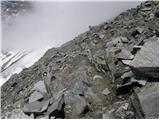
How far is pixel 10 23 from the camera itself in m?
182

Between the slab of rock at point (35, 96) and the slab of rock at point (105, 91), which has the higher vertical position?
the slab of rock at point (35, 96)

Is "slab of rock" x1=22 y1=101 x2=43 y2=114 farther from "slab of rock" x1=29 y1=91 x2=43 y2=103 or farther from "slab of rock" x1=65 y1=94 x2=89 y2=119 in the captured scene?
"slab of rock" x1=65 y1=94 x2=89 y2=119

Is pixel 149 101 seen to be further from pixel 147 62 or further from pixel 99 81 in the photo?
pixel 99 81

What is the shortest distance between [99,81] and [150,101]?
3.69 metres

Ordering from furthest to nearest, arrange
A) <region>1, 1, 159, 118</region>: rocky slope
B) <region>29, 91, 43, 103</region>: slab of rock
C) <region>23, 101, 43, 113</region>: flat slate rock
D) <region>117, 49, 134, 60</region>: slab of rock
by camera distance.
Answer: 1. <region>117, 49, 134, 60</region>: slab of rock
2. <region>29, 91, 43, 103</region>: slab of rock
3. <region>23, 101, 43, 113</region>: flat slate rock
4. <region>1, 1, 159, 118</region>: rocky slope

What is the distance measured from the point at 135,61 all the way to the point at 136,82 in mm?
751

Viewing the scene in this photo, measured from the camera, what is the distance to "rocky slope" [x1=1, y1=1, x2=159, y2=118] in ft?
36.3

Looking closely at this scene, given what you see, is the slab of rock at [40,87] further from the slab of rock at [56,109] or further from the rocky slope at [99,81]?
the slab of rock at [56,109]

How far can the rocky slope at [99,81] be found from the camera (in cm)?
1108

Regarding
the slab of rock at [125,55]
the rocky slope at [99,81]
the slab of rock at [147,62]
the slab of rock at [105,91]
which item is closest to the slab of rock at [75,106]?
the rocky slope at [99,81]

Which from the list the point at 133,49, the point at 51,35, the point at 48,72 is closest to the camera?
the point at 133,49

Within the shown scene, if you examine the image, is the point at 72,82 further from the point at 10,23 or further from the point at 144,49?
the point at 10,23

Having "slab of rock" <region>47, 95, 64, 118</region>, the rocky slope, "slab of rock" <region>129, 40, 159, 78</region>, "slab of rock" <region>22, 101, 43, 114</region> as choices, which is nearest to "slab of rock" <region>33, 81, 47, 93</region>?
the rocky slope

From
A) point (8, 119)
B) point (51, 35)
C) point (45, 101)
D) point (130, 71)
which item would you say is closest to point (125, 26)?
point (130, 71)
